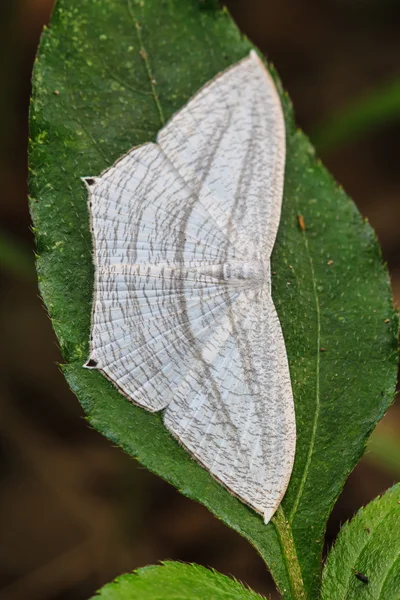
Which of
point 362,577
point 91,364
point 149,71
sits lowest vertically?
point 362,577

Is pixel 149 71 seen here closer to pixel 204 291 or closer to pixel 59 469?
pixel 204 291

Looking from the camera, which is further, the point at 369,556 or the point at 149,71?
the point at 149,71

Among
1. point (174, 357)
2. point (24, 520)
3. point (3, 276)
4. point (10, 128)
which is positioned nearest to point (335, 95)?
point (10, 128)

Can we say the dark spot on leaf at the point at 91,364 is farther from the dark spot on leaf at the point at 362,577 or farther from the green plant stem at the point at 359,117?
the green plant stem at the point at 359,117

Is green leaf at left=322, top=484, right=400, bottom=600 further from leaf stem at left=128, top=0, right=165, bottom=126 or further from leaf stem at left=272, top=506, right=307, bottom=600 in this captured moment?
leaf stem at left=128, top=0, right=165, bottom=126

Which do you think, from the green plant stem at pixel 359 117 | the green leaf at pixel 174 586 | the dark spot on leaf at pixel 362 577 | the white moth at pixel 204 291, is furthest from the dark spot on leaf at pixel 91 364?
the green plant stem at pixel 359 117

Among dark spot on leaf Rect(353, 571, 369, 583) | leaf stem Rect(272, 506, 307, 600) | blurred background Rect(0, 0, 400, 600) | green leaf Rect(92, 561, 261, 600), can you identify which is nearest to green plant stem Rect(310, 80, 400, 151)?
blurred background Rect(0, 0, 400, 600)

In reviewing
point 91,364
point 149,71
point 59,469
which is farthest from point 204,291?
point 59,469
